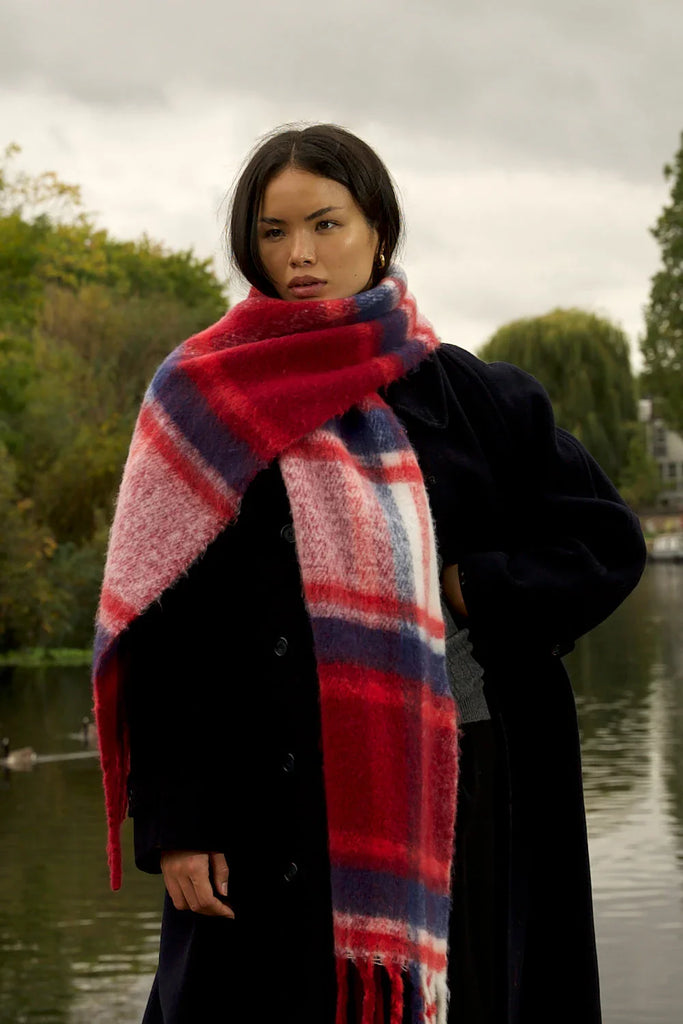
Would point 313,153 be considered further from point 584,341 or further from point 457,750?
point 584,341

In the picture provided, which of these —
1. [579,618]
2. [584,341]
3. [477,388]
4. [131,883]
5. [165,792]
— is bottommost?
[131,883]

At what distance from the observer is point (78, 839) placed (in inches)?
483


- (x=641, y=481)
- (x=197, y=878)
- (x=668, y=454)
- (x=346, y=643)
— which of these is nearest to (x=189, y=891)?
(x=197, y=878)

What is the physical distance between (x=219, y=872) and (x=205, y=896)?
41 millimetres

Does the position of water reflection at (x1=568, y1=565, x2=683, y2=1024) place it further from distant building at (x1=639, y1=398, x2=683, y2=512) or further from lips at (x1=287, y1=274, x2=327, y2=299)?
distant building at (x1=639, y1=398, x2=683, y2=512)

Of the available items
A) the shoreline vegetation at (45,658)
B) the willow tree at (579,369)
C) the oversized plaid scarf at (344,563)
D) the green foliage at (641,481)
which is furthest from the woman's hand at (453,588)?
the green foliage at (641,481)

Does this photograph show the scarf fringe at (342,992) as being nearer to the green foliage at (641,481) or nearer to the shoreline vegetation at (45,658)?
the shoreline vegetation at (45,658)

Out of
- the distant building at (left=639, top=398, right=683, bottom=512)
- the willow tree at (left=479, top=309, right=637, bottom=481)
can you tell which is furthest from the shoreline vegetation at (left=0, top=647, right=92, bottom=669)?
the distant building at (left=639, top=398, right=683, bottom=512)

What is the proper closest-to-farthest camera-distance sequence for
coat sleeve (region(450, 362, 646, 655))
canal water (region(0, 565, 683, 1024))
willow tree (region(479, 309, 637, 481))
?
1. coat sleeve (region(450, 362, 646, 655))
2. canal water (region(0, 565, 683, 1024))
3. willow tree (region(479, 309, 637, 481))

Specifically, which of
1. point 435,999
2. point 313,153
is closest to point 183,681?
point 435,999

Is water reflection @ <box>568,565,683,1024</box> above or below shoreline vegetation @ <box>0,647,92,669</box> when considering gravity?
below

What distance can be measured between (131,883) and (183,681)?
837 centimetres

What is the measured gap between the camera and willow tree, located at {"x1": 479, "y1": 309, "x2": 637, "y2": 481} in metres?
52.4

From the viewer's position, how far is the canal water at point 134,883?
797 cm
